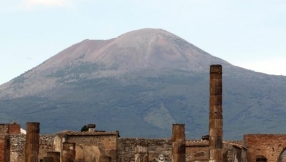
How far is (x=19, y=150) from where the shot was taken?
1805 inches

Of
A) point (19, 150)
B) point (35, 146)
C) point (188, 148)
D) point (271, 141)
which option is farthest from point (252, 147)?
point (35, 146)

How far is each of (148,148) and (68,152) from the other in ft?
20.7

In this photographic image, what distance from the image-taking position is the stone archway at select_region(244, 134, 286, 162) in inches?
2211

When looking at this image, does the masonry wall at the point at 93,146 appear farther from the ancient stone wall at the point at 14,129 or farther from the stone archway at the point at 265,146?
the stone archway at the point at 265,146

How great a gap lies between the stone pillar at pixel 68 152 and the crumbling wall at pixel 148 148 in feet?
16.9

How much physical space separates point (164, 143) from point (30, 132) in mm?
10502

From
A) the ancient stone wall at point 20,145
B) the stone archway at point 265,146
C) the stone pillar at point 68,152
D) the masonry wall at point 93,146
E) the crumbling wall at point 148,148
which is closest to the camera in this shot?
the stone pillar at point 68,152

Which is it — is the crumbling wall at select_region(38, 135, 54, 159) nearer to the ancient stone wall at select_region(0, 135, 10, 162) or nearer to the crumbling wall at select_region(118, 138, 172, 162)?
the ancient stone wall at select_region(0, 135, 10, 162)

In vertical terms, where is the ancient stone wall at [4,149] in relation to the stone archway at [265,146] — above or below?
below

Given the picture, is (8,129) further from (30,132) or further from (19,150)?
(30,132)

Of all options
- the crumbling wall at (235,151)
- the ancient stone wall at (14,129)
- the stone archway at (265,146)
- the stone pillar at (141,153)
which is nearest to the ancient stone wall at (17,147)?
the stone pillar at (141,153)

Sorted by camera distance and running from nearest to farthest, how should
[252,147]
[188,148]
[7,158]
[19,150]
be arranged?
[7,158], [19,150], [188,148], [252,147]

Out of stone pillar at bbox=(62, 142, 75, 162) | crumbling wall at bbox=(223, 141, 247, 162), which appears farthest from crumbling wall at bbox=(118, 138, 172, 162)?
stone pillar at bbox=(62, 142, 75, 162)

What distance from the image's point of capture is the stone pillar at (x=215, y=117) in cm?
3938
